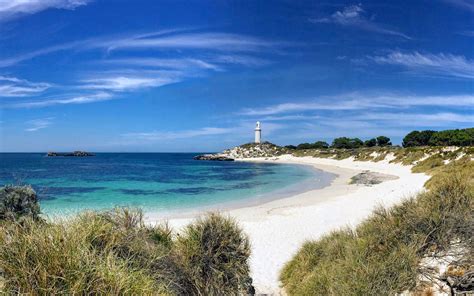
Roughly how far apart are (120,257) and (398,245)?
4392 millimetres

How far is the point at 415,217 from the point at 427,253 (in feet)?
2.06

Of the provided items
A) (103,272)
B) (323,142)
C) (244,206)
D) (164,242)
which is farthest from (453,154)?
(323,142)

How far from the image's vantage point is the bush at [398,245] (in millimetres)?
4844

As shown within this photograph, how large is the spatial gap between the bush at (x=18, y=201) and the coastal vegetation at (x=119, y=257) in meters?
0.22

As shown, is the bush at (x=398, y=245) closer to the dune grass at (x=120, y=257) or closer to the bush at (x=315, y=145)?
the dune grass at (x=120, y=257)

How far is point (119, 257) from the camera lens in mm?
3994

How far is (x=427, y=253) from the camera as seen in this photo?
5367mm

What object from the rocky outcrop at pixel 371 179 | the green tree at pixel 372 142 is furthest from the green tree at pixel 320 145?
the rocky outcrop at pixel 371 179

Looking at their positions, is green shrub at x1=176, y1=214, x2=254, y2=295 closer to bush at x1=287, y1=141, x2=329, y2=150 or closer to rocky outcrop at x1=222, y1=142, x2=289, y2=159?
rocky outcrop at x1=222, y1=142, x2=289, y2=159

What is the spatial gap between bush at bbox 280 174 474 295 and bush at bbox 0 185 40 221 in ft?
20.7

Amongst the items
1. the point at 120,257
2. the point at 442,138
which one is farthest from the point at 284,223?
the point at 442,138

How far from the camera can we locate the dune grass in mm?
2760

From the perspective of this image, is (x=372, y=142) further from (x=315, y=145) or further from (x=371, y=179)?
(x=371, y=179)

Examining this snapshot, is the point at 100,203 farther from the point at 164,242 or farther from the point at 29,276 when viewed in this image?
the point at 29,276
